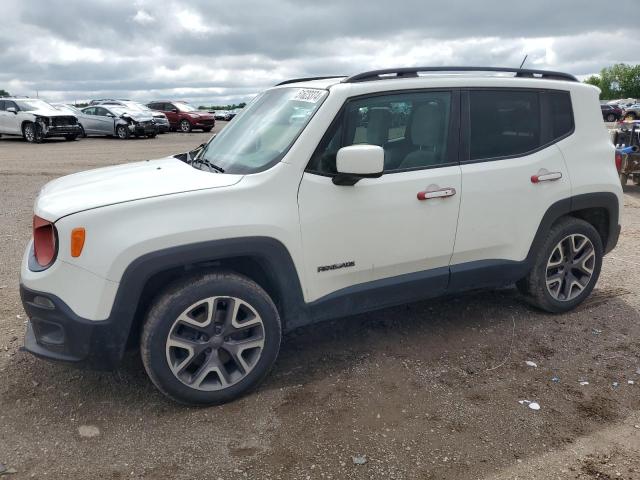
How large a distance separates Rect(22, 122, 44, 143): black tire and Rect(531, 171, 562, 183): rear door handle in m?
20.3

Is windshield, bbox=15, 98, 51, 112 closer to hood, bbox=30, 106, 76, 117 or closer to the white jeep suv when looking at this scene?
hood, bbox=30, 106, 76, 117

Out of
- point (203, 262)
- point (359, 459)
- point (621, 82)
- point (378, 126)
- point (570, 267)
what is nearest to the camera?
point (359, 459)

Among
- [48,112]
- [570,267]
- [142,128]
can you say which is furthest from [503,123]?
[142,128]

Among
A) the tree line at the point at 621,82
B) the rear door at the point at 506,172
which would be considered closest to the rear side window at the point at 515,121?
the rear door at the point at 506,172

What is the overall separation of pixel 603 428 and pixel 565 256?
1692mm

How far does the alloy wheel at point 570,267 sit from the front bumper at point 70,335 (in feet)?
10.4

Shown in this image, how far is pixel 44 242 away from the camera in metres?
3.11

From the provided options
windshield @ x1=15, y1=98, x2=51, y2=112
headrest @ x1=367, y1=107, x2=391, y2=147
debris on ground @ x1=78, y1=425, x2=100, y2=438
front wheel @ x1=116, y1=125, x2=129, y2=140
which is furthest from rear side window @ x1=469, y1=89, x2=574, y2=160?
front wheel @ x1=116, y1=125, x2=129, y2=140

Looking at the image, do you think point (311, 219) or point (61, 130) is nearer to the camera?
point (311, 219)

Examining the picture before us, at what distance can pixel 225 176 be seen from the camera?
3328 millimetres

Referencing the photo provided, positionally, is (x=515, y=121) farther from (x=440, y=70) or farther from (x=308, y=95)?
(x=308, y=95)

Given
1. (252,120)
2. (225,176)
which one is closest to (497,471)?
(225,176)

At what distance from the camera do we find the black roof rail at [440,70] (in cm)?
359

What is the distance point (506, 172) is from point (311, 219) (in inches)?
59.5
